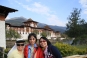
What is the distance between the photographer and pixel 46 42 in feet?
11.4

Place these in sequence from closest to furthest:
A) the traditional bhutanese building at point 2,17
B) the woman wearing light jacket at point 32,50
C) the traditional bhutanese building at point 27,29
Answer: the woman wearing light jacket at point 32,50 → the traditional bhutanese building at point 2,17 → the traditional bhutanese building at point 27,29

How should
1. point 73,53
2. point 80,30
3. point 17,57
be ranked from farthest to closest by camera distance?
1. point 80,30
2. point 73,53
3. point 17,57

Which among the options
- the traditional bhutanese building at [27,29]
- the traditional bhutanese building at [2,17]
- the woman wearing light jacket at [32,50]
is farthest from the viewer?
the traditional bhutanese building at [27,29]

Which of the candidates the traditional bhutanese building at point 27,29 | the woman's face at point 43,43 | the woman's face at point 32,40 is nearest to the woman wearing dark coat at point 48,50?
the woman's face at point 43,43

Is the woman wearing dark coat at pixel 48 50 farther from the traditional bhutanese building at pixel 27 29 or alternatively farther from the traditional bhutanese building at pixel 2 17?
the traditional bhutanese building at pixel 27 29

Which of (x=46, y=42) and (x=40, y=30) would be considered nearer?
(x=46, y=42)

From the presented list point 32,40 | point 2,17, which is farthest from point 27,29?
point 32,40

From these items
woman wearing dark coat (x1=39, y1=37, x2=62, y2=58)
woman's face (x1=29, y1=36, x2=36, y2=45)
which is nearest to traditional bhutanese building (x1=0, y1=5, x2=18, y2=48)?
woman's face (x1=29, y1=36, x2=36, y2=45)

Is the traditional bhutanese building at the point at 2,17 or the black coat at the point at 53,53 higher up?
the traditional bhutanese building at the point at 2,17

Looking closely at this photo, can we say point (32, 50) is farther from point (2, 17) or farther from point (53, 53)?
point (2, 17)

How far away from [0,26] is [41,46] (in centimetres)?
944

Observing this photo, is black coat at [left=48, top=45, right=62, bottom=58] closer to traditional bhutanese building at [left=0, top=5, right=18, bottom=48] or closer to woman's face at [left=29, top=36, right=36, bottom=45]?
woman's face at [left=29, top=36, right=36, bottom=45]

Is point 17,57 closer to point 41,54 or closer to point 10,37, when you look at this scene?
point 41,54

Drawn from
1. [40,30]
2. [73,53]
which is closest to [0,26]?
[73,53]
